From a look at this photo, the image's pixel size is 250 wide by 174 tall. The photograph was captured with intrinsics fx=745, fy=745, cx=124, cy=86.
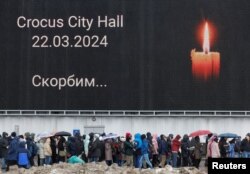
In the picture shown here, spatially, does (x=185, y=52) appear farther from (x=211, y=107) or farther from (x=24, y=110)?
(x=24, y=110)

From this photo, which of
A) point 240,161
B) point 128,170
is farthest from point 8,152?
point 240,161

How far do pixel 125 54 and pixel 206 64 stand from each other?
4066 millimetres

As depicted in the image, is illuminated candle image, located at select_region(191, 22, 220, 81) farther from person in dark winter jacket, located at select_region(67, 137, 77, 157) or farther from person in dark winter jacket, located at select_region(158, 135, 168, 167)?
person in dark winter jacket, located at select_region(67, 137, 77, 157)

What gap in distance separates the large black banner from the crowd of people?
1135 cm

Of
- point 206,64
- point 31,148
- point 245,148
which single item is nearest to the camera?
point 31,148

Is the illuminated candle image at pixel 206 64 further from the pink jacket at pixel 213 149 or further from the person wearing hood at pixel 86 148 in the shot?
the pink jacket at pixel 213 149

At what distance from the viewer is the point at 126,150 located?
925 inches

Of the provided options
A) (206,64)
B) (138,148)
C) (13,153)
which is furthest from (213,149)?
(206,64)

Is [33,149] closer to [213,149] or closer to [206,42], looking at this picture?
[213,149]

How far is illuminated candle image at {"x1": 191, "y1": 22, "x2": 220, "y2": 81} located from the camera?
121 ft

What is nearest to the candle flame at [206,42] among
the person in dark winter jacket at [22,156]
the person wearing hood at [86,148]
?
the person wearing hood at [86,148]

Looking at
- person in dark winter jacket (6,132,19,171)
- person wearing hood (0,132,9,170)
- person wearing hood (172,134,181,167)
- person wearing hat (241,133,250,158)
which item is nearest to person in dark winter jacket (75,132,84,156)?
person wearing hood (0,132,9,170)

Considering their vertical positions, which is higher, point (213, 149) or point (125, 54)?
point (125, 54)

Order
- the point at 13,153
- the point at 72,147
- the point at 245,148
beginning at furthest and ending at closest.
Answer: the point at 245,148, the point at 72,147, the point at 13,153
